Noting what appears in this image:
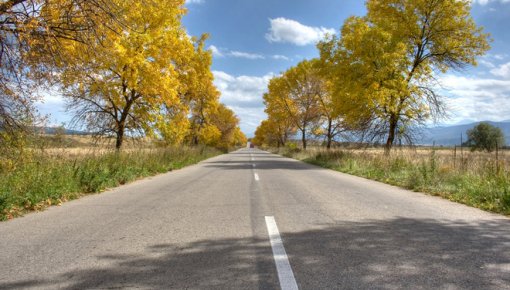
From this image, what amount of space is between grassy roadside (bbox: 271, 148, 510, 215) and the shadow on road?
335cm

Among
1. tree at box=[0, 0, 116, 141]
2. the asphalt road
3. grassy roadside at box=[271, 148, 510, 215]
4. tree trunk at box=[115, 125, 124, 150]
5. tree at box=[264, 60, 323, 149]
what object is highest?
tree at box=[264, 60, 323, 149]

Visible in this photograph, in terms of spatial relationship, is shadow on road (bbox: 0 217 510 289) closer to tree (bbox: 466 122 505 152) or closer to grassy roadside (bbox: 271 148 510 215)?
grassy roadside (bbox: 271 148 510 215)

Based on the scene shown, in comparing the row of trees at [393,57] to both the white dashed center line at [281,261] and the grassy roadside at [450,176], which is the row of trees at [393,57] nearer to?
the grassy roadside at [450,176]

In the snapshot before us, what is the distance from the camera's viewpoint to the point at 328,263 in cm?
390

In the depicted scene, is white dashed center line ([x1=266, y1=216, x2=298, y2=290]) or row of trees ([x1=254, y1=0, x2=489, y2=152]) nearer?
white dashed center line ([x1=266, y1=216, x2=298, y2=290])

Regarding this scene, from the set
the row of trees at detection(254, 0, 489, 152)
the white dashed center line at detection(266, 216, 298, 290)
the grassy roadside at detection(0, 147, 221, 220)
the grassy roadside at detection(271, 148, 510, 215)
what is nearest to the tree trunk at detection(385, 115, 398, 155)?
the row of trees at detection(254, 0, 489, 152)

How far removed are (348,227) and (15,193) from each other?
662 centimetres

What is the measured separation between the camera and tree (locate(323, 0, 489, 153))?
19797mm

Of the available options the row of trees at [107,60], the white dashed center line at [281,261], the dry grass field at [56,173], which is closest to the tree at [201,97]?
the row of trees at [107,60]

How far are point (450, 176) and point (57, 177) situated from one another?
11.7 meters

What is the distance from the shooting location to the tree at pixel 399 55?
19.8m

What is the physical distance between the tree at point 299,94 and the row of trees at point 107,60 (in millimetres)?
12067

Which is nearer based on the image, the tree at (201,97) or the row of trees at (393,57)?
the row of trees at (393,57)

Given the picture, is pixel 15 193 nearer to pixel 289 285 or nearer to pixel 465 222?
pixel 289 285
